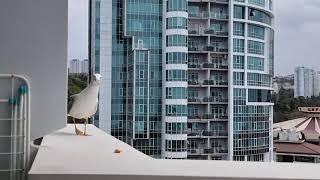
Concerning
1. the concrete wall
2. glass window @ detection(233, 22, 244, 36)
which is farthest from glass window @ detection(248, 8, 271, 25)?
the concrete wall

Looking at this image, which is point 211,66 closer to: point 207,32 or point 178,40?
point 207,32

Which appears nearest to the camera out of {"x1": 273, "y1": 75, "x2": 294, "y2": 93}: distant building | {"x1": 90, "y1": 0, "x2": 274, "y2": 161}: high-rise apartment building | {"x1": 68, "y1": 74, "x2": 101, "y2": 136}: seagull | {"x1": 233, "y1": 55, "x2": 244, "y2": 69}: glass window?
{"x1": 68, "y1": 74, "x2": 101, "y2": 136}: seagull

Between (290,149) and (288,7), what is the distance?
1996 millimetres

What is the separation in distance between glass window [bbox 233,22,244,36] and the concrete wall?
23.4ft

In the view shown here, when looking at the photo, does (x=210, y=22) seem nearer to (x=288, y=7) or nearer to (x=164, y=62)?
(x=164, y=62)

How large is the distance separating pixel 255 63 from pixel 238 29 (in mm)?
804

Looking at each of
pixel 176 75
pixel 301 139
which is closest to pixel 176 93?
pixel 176 75

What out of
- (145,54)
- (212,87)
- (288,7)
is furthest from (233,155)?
(288,7)

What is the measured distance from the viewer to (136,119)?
7.58m

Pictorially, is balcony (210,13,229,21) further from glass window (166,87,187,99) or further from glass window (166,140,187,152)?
glass window (166,140,187,152)

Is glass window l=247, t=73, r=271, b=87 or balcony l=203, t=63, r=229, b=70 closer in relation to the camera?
glass window l=247, t=73, r=271, b=87

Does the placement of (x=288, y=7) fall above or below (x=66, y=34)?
above

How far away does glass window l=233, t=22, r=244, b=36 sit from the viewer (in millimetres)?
8018

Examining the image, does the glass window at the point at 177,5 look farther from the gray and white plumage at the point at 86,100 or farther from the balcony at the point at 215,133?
the gray and white plumage at the point at 86,100
